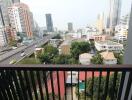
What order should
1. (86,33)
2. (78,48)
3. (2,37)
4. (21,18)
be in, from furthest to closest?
1. (86,33)
2. (21,18)
3. (2,37)
4. (78,48)

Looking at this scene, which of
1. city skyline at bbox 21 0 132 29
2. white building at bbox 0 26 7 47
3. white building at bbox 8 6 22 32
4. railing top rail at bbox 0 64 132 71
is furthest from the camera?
white building at bbox 8 6 22 32

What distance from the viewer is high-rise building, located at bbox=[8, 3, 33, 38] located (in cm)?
1396

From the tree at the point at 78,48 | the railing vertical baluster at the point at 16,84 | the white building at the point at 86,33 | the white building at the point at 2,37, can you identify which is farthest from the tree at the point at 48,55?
the railing vertical baluster at the point at 16,84

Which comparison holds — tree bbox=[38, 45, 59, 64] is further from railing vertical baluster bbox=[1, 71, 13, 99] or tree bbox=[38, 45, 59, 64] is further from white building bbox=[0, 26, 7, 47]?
railing vertical baluster bbox=[1, 71, 13, 99]

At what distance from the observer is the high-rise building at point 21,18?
45.8ft

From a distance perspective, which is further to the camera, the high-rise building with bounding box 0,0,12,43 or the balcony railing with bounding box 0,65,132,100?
the high-rise building with bounding box 0,0,12,43

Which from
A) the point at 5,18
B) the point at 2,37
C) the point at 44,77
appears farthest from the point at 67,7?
the point at 5,18

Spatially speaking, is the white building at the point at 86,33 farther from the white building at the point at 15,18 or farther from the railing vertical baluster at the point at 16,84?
the railing vertical baluster at the point at 16,84

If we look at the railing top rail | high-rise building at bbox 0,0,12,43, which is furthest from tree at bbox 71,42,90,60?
the railing top rail

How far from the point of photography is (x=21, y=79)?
105cm

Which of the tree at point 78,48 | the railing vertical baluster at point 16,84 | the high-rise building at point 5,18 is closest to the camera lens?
the railing vertical baluster at point 16,84

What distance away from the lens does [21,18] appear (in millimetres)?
14336

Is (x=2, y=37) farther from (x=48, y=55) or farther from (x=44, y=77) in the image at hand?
(x=44, y=77)

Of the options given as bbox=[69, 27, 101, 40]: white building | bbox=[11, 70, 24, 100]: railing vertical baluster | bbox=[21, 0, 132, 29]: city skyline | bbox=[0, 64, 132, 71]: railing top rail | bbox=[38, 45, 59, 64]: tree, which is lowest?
bbox=[38, 45, 59, 64]: tree
